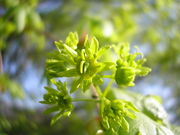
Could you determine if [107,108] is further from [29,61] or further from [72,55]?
[29,61]

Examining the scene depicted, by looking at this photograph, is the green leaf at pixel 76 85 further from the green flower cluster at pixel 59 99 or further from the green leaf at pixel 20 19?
the green leaf at pixel 20 19

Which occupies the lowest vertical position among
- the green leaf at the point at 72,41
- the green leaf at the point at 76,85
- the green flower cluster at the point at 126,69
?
the green leaf at the point at 76,85

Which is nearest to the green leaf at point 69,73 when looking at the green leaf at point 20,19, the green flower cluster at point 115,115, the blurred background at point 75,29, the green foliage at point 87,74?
the green foliage at point 87,74

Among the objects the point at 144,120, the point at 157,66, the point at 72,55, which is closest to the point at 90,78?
the point at 72,55

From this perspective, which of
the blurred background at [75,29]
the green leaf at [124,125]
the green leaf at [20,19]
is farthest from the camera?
the blurred background at [75,29]

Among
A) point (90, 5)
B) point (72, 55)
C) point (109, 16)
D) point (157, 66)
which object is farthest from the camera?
point (157, 66)

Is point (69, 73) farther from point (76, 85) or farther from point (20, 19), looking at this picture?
point (20, 19)

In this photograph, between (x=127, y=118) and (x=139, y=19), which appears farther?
(x=139, y=19)

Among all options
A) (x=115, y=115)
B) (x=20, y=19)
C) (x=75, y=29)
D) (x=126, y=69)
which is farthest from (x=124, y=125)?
(x=75, y=29)

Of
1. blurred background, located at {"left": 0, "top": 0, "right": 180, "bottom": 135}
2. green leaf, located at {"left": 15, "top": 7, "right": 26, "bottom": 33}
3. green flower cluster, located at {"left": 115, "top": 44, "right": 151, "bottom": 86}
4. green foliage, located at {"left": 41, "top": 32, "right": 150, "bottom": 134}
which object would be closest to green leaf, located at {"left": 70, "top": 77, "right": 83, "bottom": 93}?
green foliage, located at {"left": 41, "top": 32, "right": 150, "bottom": 134}
